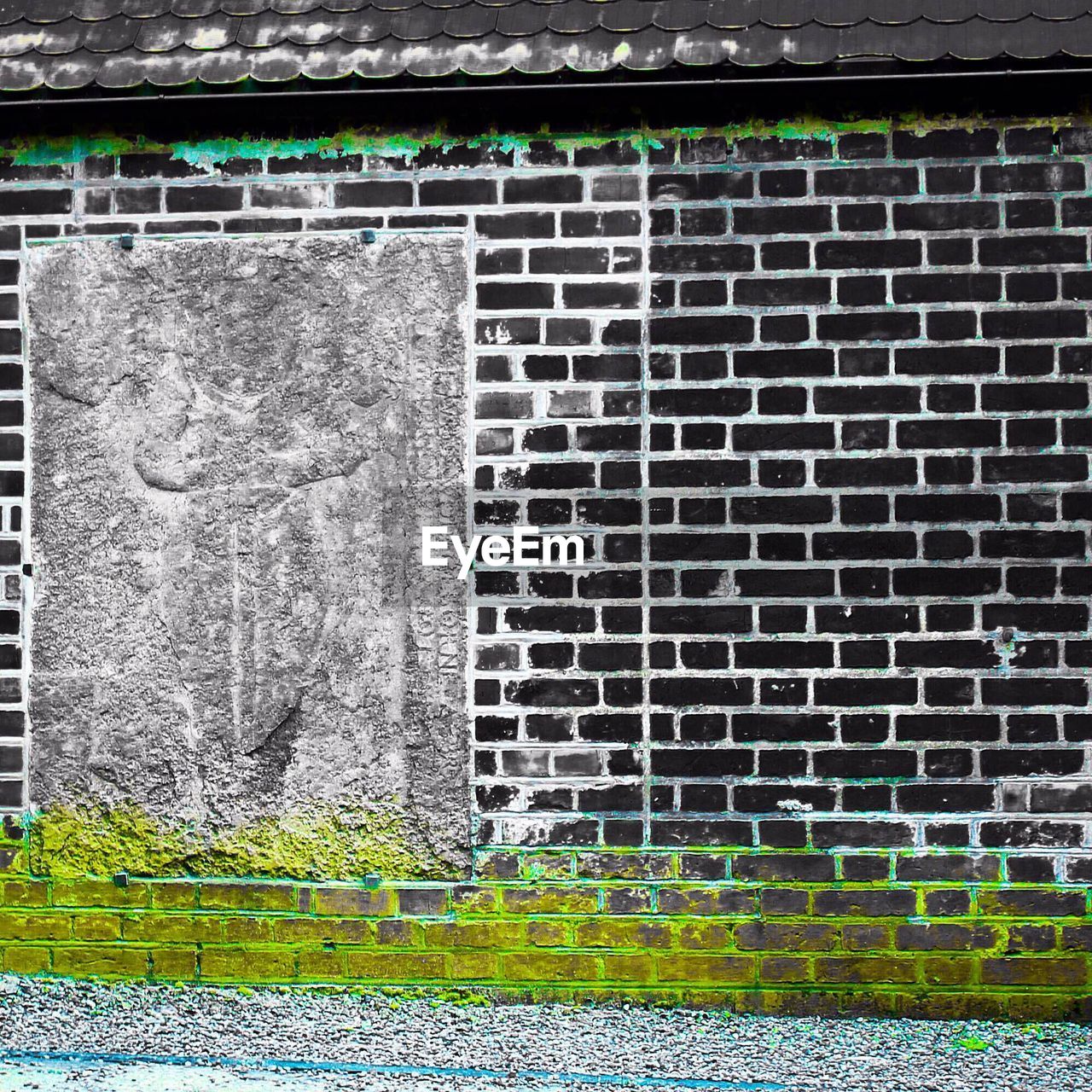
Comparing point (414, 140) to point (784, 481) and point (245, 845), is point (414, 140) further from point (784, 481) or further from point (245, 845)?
point (245, 845)

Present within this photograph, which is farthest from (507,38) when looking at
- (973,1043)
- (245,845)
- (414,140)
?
(973,1043)

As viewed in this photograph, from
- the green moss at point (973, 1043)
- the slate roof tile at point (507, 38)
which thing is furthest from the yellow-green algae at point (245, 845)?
the slate roof tile at point (507, 38)

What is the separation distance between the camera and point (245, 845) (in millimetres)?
4062

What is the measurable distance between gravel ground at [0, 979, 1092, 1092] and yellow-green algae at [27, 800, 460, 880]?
1.43 ft

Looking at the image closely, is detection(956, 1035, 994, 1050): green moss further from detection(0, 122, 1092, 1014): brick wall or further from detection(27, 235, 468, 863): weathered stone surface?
detection(27, 235, 468, 863): weathered stone surface

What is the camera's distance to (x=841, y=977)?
3.93 metres

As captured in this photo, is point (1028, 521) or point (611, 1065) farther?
point (1028, 521)

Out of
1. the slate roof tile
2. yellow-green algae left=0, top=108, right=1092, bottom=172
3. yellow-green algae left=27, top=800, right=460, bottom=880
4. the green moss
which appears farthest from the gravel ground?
the slate roof tile

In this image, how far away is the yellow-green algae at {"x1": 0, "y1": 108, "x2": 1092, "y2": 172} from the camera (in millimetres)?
3965

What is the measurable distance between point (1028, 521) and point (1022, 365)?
1.80 feet

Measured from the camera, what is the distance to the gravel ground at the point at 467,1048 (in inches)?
136

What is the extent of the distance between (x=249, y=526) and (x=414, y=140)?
154 cm

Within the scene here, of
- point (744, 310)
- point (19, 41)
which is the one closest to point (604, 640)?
point (744, 310)

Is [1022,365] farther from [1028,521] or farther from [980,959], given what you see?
[980,959]
